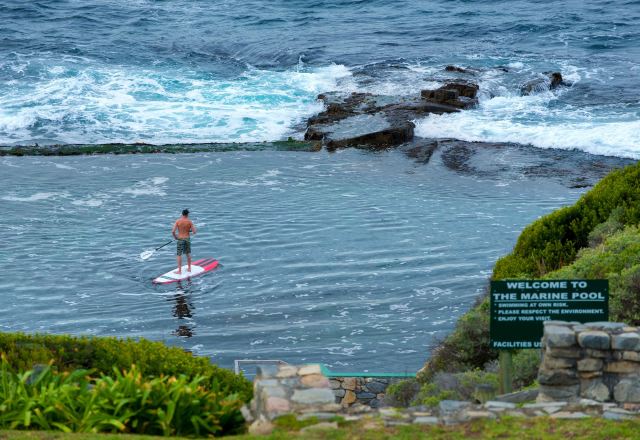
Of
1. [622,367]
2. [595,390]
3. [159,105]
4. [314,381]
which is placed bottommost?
[595,390]

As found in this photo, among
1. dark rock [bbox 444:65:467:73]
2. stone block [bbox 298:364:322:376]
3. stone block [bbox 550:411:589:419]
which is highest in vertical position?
dark rock [bbox 444:65:467:73]

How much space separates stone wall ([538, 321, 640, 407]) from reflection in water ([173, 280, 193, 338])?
34.8 ft

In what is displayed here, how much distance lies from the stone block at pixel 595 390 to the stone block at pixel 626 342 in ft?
1.36

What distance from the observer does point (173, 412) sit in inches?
399

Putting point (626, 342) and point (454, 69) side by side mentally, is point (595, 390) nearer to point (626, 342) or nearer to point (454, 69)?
point (626, 342)

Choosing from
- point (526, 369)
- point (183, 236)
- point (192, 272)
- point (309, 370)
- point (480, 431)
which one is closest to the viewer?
point (480, 431)

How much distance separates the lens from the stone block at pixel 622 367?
9984mm

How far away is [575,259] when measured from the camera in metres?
18.1

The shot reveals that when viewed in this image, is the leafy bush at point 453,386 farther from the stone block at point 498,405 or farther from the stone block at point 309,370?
the stone block at point 309,370

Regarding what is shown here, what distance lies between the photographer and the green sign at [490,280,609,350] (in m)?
11.0

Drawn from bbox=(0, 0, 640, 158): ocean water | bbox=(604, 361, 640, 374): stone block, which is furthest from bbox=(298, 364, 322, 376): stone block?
bbox=(0, 0, 640, 158): ocean water

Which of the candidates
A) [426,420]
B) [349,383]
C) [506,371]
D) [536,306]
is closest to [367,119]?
[349,383]

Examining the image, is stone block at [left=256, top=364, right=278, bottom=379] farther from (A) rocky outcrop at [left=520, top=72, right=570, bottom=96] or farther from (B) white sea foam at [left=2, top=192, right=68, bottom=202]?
(A) rocky outcrop at [left=520, top=72, right=570, bottom=96]

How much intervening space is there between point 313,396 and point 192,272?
45.6 feet
